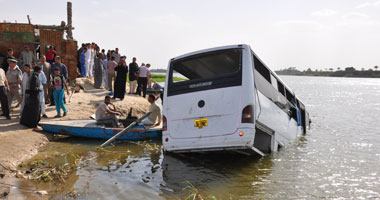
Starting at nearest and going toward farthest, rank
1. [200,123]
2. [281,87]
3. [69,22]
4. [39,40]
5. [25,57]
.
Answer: [200,123] → [281,87] → [25,57] → [39,40] → [69,22]

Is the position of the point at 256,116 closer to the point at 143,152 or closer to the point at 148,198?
the point at 148,198

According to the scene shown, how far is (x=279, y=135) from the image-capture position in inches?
324

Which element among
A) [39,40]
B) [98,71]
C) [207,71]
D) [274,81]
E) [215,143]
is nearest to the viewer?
[215,143]

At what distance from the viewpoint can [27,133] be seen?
9.62 metres

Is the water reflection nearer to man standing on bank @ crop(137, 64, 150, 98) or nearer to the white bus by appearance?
the white bus

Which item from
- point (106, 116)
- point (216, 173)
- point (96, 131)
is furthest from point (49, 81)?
point (216, 173)

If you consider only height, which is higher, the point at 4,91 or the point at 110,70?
the point at 110,70

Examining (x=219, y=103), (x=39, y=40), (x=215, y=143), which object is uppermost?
(x=39, y=40)

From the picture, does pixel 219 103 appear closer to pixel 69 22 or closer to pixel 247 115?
pixel 247 115

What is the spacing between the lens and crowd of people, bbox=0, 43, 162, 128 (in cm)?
1008

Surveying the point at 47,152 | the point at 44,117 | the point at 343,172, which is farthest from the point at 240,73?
the point at 44,117

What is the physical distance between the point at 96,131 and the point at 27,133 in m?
2.00

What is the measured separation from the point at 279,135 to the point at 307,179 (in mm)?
1337

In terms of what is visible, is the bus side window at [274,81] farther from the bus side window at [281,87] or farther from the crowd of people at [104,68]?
the crowd of people at [104,68]
